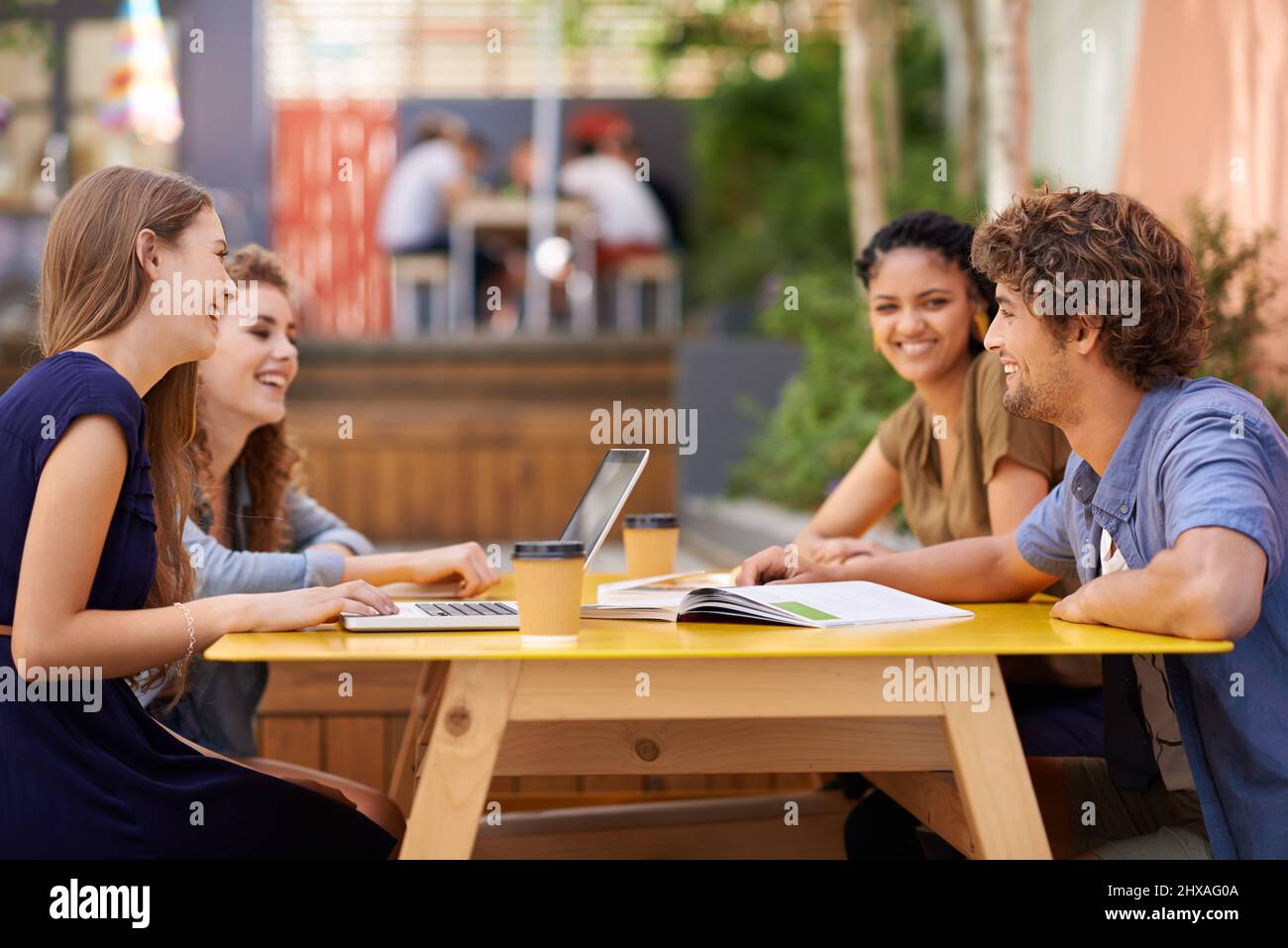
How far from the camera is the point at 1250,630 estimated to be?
1.49m

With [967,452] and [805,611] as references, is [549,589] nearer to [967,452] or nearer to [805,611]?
[805,611]

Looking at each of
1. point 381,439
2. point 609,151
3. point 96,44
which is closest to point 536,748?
point 381,439

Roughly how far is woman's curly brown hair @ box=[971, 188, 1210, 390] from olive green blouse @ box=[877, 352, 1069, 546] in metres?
0.54

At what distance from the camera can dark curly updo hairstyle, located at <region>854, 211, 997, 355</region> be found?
2363 millimetres

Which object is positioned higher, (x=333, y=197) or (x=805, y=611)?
(x=333, y=197)

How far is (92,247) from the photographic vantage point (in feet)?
5.27

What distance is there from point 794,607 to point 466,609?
40 centimetres

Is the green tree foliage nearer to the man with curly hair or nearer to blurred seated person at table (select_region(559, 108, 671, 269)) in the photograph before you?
the man with curly hair

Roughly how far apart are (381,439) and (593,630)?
6.57m

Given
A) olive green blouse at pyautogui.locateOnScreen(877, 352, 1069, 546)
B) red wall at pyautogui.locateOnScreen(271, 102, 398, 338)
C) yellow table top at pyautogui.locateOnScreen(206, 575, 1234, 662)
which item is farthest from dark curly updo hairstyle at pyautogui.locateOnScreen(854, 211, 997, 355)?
red wall at pyautogui.locateOnScreen(271, 102, 398, 338)

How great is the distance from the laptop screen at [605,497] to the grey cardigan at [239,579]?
0.38 meters

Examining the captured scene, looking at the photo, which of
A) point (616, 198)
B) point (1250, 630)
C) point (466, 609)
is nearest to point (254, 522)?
point (466, 609)

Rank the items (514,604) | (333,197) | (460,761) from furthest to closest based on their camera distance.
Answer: (333,197) < (514,604) < (460,761)
